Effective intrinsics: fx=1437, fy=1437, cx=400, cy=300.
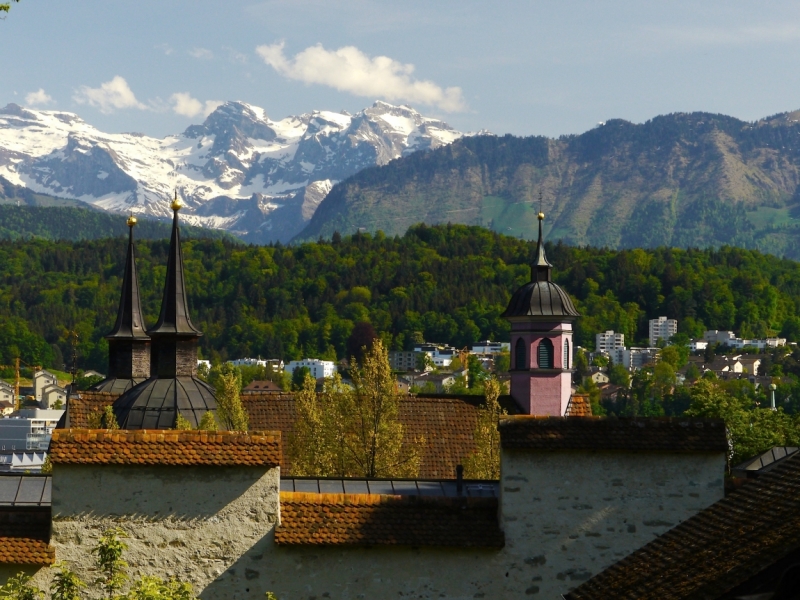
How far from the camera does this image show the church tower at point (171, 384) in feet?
138

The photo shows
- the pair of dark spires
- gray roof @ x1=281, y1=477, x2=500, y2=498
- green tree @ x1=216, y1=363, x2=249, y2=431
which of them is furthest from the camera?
the pair of dark spires

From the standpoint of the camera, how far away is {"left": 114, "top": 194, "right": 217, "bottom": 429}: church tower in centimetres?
4216

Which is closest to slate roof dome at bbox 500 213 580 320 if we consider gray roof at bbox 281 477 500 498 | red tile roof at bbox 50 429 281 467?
gray roof at bbox 281 477 500 498

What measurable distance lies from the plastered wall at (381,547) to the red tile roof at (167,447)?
16 centimetres

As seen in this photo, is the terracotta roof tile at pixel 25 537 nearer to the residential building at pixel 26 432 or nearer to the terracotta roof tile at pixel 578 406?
the terracotta roof tile at pixel 578 406

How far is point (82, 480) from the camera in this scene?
Answer: 17.8 m

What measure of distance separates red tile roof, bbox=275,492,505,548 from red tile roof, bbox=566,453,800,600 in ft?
8.94

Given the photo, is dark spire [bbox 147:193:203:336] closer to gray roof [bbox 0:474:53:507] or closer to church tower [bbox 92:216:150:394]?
church tower [bbox 92:216:150:394]

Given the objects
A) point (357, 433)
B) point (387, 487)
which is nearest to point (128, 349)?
point (357, 433)

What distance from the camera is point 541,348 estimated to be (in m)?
54.8

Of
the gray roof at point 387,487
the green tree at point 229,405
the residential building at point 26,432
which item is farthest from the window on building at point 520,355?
the residential building at point 26,432

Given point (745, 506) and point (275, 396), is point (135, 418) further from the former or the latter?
point (745, 506)

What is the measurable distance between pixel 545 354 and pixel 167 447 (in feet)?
123

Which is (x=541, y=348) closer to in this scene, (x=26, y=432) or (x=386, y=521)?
(x=386, y=521)
